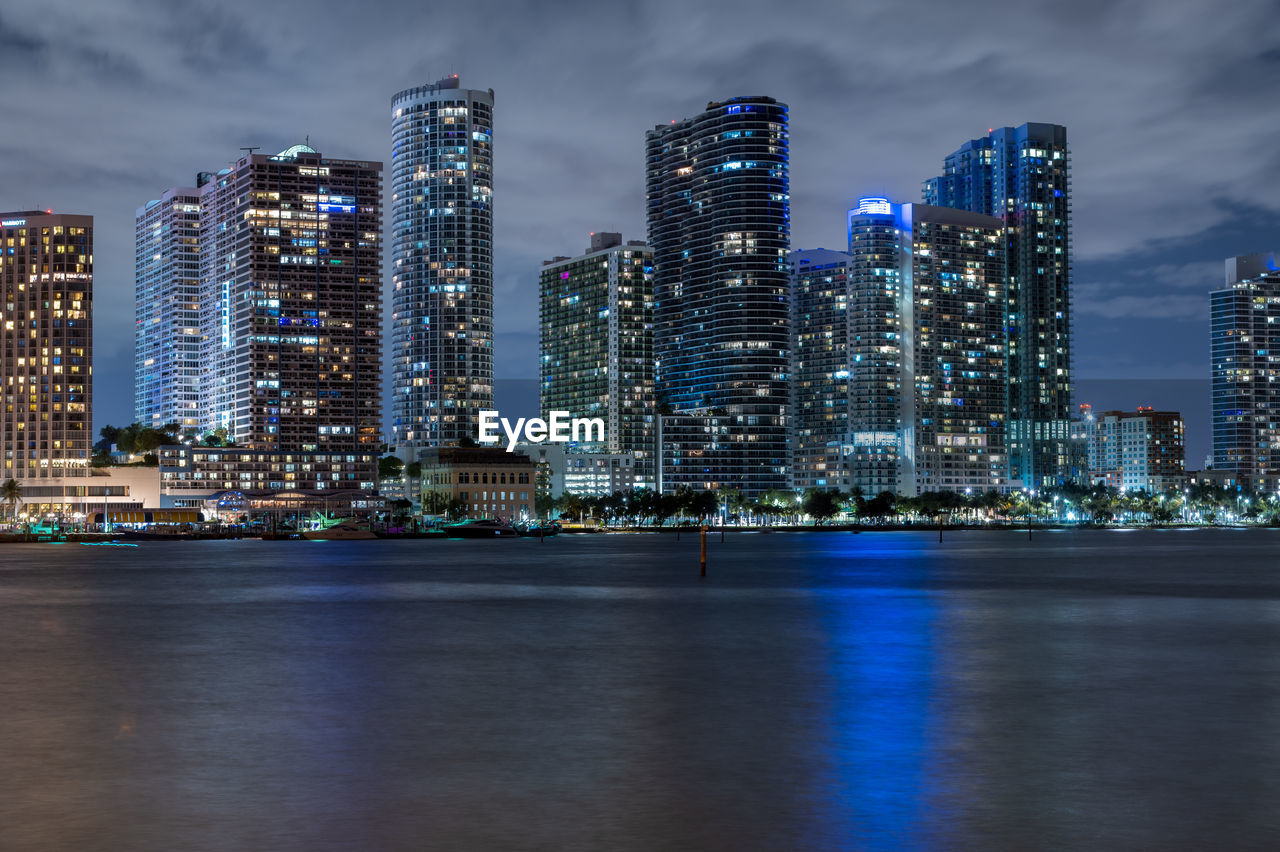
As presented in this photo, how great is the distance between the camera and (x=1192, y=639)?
59.3 meters

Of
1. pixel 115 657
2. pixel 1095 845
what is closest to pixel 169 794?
pixel 1095 845

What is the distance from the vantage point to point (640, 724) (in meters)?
35.8

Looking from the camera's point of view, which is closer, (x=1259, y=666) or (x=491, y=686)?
(x=491, y=686)

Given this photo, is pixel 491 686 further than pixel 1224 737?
Yes

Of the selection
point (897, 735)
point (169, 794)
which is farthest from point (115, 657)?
point (897, 735)

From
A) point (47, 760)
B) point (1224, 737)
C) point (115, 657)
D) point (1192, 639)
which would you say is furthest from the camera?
point (1192, 639)

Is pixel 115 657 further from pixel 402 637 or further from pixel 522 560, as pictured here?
pixel 522 560

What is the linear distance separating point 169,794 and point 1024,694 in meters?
26.0

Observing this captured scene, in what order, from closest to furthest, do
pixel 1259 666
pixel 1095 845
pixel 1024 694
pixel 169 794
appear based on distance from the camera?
pixel 1095 845
pixel 169 794
pixel 1024 694
pixel 1259 666

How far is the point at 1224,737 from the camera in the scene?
33.2 meters

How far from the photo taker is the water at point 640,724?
23.6m

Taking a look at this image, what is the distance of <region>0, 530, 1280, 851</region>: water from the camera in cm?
2361

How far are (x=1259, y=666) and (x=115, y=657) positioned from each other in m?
43.6

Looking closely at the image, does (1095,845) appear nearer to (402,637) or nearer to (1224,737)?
(1224,737)
